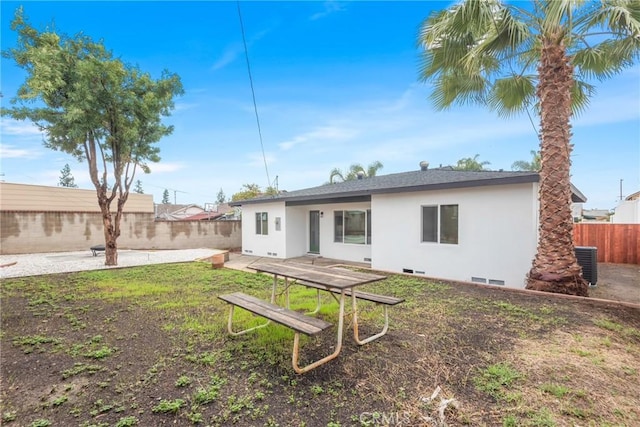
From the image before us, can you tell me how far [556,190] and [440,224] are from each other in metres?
2.68

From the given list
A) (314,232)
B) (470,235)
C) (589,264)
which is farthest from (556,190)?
(314,232)

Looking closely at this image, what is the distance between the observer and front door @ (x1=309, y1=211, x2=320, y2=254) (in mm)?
12555

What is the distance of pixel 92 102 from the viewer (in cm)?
881

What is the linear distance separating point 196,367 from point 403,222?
689 cm

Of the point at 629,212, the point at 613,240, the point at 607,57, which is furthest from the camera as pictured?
the point at 629,212

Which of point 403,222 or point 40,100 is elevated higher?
point 40,100

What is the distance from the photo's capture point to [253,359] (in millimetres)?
3225

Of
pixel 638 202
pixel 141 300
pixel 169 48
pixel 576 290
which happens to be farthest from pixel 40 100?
pixel 638 202

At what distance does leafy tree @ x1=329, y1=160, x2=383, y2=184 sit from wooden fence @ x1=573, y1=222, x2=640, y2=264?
13.1 meters

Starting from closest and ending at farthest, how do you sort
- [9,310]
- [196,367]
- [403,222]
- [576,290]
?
[196,367], [9,310], [576,290], [403,222]

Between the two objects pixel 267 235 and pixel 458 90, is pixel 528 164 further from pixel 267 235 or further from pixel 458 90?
pixel 267 235

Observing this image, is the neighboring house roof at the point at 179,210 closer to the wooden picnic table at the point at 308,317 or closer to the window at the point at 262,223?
the window at the point at 262,223

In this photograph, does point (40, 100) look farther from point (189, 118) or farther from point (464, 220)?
point (464, 220)

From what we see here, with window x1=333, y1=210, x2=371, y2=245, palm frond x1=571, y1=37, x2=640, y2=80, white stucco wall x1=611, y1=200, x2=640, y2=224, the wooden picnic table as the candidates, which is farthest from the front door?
white stucco wall x1=611, y1=200, x2=640, y2=224
